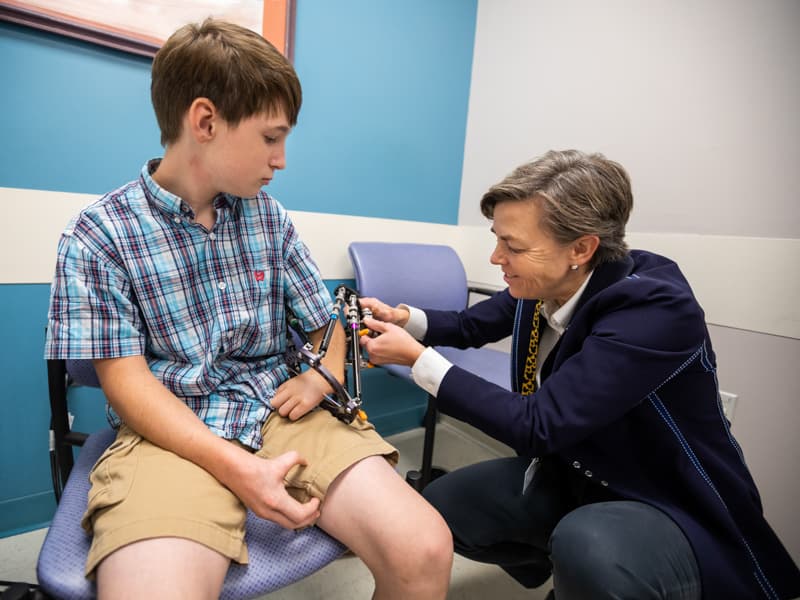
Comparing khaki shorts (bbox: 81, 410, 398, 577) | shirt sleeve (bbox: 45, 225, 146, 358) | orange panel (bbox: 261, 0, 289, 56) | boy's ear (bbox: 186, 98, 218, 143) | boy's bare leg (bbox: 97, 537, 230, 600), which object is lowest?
boy's bare leg (bbox: 97, 537, 230, 600)

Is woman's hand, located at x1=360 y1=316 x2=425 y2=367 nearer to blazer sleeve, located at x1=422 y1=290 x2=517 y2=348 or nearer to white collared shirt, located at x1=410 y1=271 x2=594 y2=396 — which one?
white collared shirt, located at x1=410 y1=271 x2=594 y2=396

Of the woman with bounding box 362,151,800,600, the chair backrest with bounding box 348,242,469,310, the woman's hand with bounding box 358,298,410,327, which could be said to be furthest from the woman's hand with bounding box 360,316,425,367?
the chair backrest with bounding box 348,242,469,310

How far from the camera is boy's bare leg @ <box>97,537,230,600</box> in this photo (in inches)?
20.1

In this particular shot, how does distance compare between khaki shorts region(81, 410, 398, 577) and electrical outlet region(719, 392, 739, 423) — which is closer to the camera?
khaki shorts region(81, 410, 398, 577)

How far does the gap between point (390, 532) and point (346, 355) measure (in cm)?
41

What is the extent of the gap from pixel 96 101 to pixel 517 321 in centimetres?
131

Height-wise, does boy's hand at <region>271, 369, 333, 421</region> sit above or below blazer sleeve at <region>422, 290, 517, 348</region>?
below

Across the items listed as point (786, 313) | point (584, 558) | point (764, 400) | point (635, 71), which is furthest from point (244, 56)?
point (764, 400)

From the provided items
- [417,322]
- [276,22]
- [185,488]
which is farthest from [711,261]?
[276,22]

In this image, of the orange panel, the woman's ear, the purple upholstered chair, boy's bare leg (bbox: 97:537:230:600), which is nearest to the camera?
boy's bare leg (bbox: 97:537:230:600)

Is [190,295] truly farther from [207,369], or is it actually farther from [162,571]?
[162,571]

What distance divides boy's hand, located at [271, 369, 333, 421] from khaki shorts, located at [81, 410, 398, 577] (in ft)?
0.10

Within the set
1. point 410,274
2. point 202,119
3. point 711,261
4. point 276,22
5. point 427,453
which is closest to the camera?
point 202,119

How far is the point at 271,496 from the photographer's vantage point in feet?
2.08
